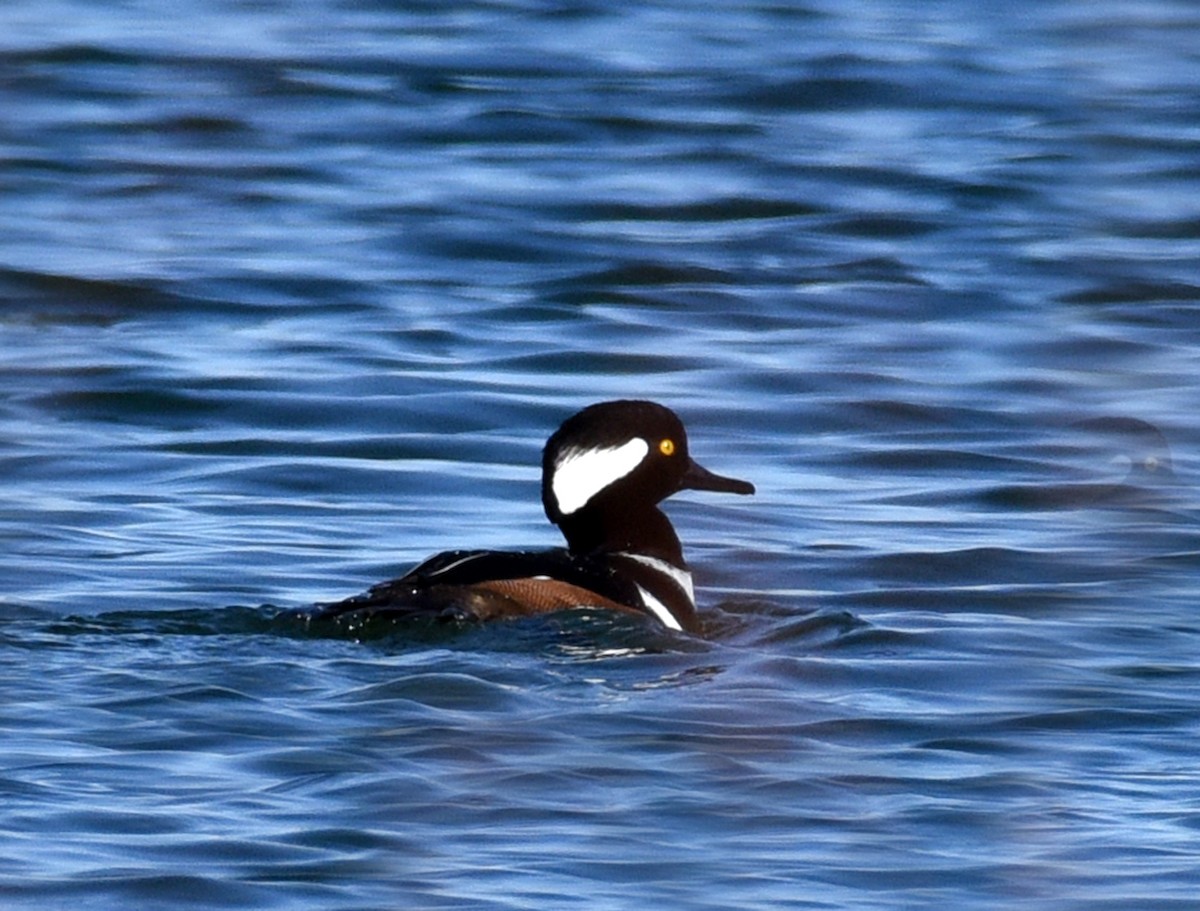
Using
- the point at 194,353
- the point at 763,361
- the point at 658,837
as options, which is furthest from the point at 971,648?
the point at 194,353

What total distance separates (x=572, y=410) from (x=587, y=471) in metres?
2.79

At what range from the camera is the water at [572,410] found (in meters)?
6.57

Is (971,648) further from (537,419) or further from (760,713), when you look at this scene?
(537,419)

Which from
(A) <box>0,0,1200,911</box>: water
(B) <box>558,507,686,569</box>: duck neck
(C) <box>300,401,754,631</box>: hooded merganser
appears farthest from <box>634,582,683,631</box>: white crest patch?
(B) <box>558,507,686,569</box>: duck neck

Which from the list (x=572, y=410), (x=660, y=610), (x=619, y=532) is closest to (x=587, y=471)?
(x=619, y=532)

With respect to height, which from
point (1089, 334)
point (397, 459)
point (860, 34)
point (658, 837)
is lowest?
point (658, 837)

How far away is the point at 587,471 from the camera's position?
948 cm

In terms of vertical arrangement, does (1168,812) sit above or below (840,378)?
below

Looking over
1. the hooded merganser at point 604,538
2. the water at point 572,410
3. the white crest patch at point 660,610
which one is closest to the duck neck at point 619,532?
the hooded merganser at point 604,538

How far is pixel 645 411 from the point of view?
379 inches

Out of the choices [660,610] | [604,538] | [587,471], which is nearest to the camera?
[660,610]

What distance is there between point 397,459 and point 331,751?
464 centimetres

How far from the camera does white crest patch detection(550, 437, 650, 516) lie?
372 inches

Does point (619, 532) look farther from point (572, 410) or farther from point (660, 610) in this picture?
point (572, 410)
